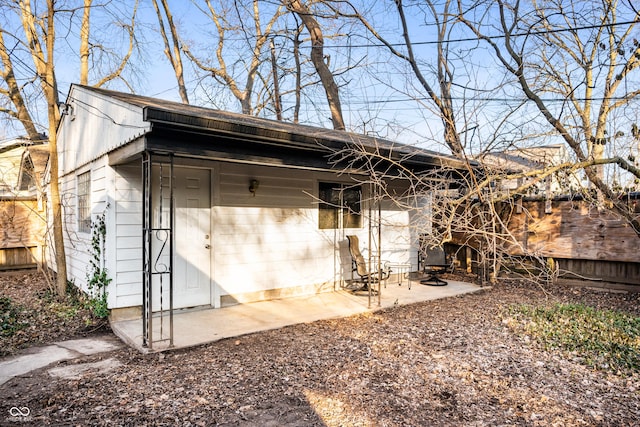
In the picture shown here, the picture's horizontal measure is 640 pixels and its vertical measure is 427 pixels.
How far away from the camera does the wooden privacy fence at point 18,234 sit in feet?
29.2

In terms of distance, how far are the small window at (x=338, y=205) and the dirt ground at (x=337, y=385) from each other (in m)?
2.60

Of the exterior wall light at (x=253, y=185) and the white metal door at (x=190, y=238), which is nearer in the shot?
the white metal door at (x=190, y=238)

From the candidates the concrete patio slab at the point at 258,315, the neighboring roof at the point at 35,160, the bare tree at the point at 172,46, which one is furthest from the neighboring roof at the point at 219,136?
the bare tree at the point at 172,46

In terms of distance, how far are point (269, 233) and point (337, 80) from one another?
9998 mm

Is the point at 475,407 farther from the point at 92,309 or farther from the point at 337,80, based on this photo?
the point at 337,80

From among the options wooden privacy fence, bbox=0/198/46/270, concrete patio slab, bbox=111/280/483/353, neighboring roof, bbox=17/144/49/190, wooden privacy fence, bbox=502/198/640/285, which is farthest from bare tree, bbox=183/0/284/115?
concrete patio slab, bbox=111/280/483/353

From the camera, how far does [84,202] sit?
6.23 meters

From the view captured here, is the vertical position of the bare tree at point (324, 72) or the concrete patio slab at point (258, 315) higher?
the bare tree at point (324, 72)

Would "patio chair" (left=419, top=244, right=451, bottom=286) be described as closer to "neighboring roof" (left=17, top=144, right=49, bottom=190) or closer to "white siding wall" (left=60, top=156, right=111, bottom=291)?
"white siding wall" (left=60, top=156, right=111, bottom=291)

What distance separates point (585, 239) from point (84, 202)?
342 inches

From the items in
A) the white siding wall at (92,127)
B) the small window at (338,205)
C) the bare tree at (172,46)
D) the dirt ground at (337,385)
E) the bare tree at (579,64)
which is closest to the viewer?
the dirt ground at (337,385)

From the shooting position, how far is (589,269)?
7.80m

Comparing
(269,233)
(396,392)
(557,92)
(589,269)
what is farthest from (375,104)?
(589,269)

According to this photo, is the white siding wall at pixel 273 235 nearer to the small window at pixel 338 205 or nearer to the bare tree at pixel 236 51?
the small window at pixel 338 205
